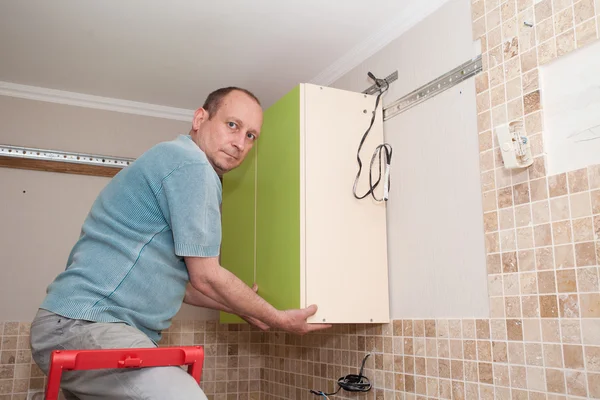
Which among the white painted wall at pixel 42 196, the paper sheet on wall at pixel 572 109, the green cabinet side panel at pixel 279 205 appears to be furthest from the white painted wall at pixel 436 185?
the white painted wall at pixel 42 196

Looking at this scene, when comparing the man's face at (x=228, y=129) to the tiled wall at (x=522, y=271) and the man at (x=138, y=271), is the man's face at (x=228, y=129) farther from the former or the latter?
the tiled wall at (x=522, y=271)

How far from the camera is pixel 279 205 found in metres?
2.43

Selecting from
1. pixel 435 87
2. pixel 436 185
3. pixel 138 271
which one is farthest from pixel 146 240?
pixel 435 87

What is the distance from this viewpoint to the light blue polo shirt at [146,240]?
63.3 inches

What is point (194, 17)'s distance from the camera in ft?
8.21

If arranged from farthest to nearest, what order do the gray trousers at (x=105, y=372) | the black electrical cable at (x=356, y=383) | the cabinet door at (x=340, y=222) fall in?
the black electrical cable at (x=356, y=383)
the cabinet door at (x=340, y=222)
the gray trousers at (x=105, y=372)

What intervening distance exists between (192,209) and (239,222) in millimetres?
1180

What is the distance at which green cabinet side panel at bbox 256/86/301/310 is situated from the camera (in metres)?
2.29

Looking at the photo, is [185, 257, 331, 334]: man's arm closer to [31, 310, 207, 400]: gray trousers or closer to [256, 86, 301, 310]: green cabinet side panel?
[256, 86, 301, 310]: green cabinet side panel

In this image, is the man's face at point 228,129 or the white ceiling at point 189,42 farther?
the white ceiling at point 189,42

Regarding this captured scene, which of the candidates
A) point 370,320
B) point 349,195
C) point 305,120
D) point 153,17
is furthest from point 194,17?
point 370,320

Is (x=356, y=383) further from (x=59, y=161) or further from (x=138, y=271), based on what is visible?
(x=59, y=161)

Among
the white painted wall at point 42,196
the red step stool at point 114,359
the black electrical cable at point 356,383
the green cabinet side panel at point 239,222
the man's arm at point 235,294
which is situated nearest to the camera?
the red step stool at point 114,359

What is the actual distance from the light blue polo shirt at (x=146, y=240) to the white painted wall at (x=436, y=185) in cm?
85
